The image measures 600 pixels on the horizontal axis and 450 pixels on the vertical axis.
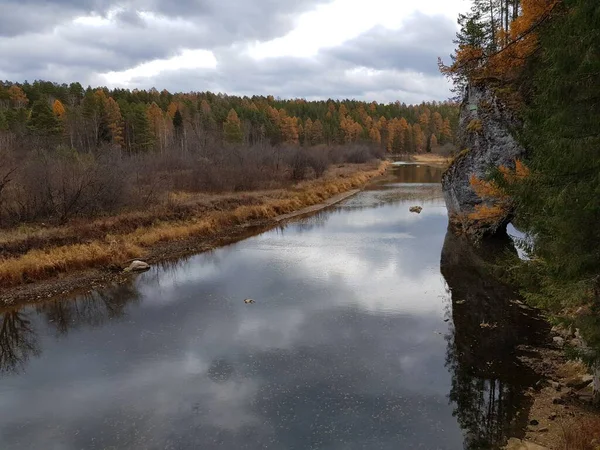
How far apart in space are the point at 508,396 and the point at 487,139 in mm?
17408

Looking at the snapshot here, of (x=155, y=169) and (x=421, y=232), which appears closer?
(x=421, y=232)

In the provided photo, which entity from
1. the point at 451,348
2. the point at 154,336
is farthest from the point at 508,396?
the point at 154,336

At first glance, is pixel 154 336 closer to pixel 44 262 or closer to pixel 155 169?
pixel 44 262

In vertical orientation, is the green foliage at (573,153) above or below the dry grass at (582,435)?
above

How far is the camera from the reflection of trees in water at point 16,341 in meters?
14.4

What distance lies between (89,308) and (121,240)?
796 cm

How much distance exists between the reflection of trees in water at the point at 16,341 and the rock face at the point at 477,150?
21.5 meters

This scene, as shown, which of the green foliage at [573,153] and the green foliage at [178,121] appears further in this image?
the green foliage at [178,121]

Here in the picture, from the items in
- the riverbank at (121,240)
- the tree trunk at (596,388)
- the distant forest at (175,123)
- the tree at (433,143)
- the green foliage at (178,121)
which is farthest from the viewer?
the tree at (433,143)

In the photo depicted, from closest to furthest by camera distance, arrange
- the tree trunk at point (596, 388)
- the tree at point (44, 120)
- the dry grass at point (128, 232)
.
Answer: the tree trunk at point (596, 388)
the dry grass at point (128, 232)
the tree at point (44, 120)

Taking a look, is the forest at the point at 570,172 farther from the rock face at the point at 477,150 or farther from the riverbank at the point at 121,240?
the riverbank at the point at 121,240

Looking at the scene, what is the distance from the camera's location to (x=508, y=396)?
1172cm

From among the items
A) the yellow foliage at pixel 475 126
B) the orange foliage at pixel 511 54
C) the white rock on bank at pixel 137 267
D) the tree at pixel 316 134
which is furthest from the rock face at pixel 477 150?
the tree at pixel 316 134

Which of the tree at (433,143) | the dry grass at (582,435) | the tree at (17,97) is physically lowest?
the dry grass at (582,435)
